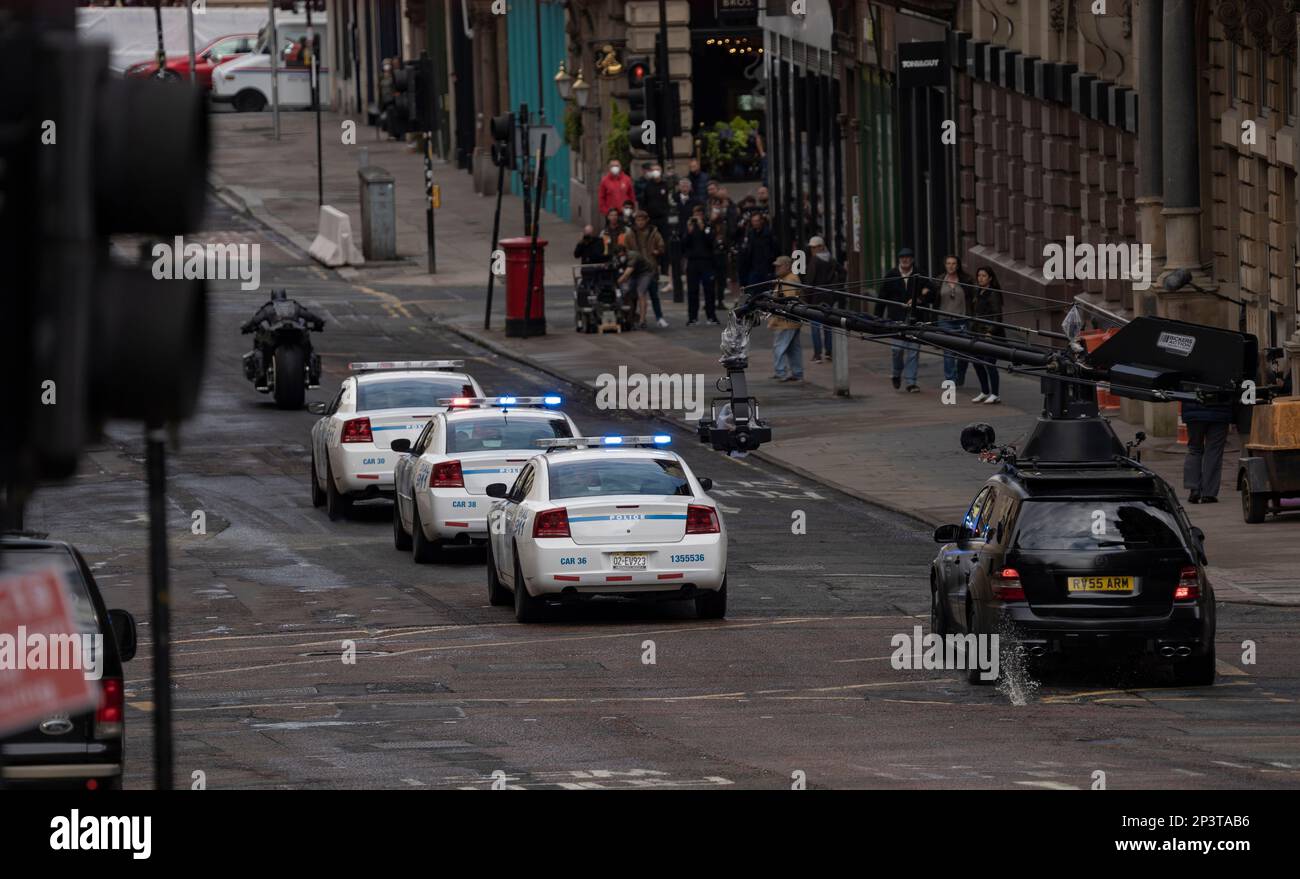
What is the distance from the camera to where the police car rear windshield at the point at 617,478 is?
20.5 metres

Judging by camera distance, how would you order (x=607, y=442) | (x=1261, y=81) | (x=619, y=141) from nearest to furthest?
(x=607, y=442) < (x=1261, y=81) < (x=619, y=141)

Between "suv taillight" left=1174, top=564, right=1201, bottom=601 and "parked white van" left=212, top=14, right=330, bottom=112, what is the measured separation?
72.1 metres

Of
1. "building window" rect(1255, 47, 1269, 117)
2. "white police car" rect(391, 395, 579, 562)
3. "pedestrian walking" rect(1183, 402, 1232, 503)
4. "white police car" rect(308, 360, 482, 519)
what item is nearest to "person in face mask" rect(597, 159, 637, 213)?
"building window" rect(1255, 47, 1269, 117)

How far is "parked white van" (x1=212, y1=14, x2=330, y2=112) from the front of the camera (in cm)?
8800

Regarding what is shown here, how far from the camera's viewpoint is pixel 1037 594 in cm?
1705

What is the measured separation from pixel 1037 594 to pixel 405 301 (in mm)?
34202

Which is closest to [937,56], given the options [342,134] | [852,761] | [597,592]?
[597,592]

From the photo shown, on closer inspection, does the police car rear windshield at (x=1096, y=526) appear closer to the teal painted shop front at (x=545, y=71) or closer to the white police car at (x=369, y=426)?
the white police car at (x=369, y=426)

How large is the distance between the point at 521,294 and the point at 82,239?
3964cm

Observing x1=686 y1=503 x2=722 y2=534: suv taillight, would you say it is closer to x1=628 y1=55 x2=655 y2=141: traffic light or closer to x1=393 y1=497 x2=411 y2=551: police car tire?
x1=393 y1=497 x2=411 y2=551: police car tire

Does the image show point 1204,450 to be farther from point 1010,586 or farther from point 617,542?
point 1010,586

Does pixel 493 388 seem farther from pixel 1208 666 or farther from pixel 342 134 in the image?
pixel 342 134

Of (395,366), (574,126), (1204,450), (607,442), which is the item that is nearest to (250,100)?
(574,126)

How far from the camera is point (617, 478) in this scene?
20672 millimetres
